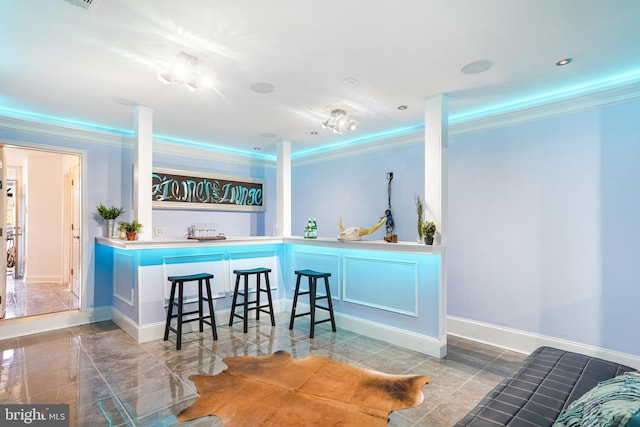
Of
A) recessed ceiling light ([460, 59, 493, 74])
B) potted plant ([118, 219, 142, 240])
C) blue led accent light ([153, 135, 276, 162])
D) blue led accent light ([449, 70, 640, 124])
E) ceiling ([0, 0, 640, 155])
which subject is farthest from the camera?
blue led accent light ([153, 135, 276, 162])

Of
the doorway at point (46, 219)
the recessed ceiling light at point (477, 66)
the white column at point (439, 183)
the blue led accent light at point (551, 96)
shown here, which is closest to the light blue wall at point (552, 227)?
the blue led accent light at point (551, 96)

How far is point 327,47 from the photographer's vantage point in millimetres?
2359

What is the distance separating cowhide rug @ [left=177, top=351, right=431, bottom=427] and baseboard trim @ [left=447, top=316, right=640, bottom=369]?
1.29 meters

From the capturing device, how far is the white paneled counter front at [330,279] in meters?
3.30

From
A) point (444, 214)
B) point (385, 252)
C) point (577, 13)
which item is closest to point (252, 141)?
point (385, 252)

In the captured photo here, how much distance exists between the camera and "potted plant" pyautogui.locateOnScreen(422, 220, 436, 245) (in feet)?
10.3

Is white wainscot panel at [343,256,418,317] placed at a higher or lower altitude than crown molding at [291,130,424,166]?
lower

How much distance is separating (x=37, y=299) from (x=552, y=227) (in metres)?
6.92

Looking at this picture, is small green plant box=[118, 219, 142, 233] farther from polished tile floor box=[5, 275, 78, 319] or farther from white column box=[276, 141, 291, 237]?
white column box=[276, 141, 291, 237]

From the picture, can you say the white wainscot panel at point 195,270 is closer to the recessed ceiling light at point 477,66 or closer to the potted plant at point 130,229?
the potted plant at point 130,229

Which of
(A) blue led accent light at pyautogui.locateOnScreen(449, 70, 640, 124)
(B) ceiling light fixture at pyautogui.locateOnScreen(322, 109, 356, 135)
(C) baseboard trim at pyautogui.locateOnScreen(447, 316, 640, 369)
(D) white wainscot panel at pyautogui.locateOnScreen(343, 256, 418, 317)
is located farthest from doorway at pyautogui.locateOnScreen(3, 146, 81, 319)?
(A) blue led accent light at pyautogui.locateOnScreen(449, 70, 640, 124)

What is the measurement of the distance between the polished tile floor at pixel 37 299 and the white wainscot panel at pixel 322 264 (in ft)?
9.95

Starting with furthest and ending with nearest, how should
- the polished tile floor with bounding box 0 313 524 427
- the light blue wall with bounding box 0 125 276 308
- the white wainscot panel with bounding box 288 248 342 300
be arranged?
the white wainscot panel with bounding box 288 248 342 300 < the light blue wall with bounding box 0 125 276 308 < the polished tile floor with bounding box 0 313 524 427

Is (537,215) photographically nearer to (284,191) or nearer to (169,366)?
(284,191)
